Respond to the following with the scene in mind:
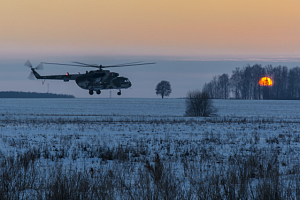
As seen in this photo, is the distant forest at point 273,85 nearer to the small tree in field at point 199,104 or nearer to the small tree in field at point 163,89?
the small tree in field at point 163,89

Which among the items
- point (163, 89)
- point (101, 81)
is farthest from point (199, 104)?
point (163, 89)

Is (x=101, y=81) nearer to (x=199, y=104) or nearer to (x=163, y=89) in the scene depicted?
(x=199, y=104)

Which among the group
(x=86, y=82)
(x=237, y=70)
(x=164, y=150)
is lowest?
(x=164, y=150)

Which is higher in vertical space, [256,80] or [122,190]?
[256,80]

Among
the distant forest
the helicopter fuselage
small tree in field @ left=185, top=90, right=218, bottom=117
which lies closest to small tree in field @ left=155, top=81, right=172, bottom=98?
the distant forest

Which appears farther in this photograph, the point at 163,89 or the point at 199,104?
the point at 163,89

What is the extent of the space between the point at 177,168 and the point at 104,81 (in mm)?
26222

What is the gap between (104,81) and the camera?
35344 mm

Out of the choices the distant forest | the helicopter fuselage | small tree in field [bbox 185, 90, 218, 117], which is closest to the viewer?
the helicopter fuselage

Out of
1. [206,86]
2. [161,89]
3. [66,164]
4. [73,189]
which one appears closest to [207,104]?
[66,164]

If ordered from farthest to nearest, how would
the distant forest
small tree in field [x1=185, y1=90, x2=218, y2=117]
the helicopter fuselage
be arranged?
1. the distant forest
2. small tree in field [x1=185, y1=90, x2=218, y2=117]
3. the helicopter fuselage

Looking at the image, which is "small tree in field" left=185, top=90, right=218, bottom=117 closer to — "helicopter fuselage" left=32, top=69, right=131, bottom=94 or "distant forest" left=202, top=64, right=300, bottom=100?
"helicopter fuselage" left=32, top=69, right=131, bottom=94

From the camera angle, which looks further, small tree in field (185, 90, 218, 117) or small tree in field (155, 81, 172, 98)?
small tree in field (155, 81, 172, 98)

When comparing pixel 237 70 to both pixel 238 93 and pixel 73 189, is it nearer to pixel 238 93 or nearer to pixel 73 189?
pixel 238 93
